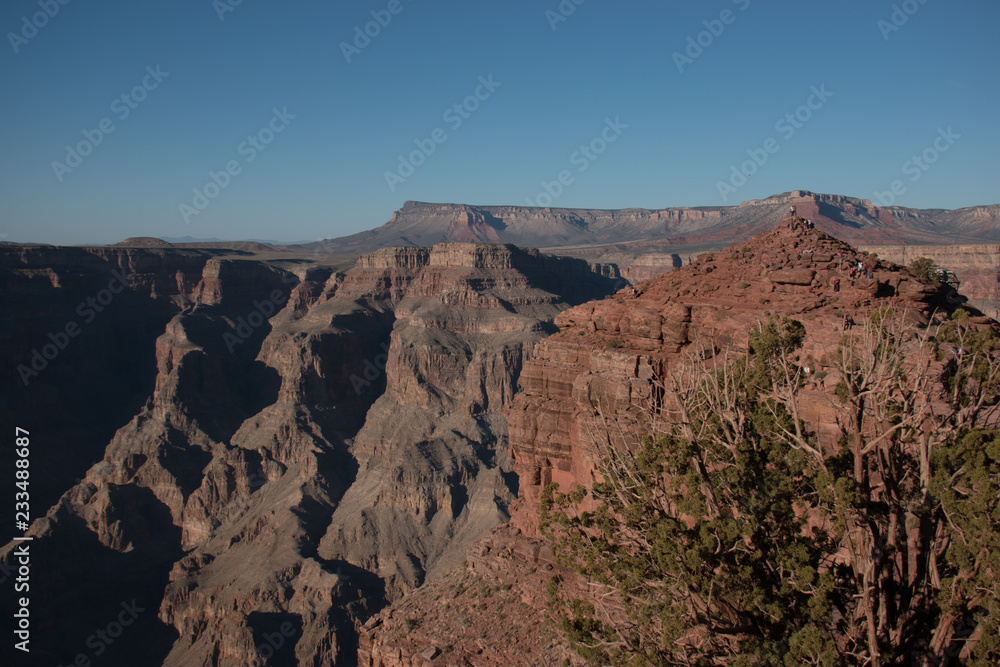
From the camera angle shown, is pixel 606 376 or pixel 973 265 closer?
pixel 606 376

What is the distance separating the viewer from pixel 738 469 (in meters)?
14.7

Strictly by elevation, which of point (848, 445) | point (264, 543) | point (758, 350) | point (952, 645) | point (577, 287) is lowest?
point (264, 543)

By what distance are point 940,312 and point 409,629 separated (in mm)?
21859

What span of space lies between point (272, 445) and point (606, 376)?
7152cm

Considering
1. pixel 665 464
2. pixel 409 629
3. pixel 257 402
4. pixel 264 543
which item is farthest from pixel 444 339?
pixel 665 464

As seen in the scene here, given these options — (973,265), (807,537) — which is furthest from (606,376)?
(973,265)

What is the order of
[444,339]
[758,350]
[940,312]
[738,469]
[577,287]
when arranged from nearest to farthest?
[738,469] → [758,350] → [940,312] → [444,339] → [577,287]

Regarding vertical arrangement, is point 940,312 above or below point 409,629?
above

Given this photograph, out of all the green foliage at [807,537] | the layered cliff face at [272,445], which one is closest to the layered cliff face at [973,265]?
the layered cliff face at [272,445]

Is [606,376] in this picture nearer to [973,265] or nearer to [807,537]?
[807,537]

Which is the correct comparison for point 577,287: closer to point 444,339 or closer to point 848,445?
point 444,339

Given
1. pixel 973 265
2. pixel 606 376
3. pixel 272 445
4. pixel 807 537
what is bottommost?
pixel 272 445

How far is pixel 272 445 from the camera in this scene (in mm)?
85000

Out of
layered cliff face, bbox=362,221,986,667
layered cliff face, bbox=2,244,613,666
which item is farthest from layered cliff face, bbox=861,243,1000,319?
layered cliff face, bbox=362,221,986,667
